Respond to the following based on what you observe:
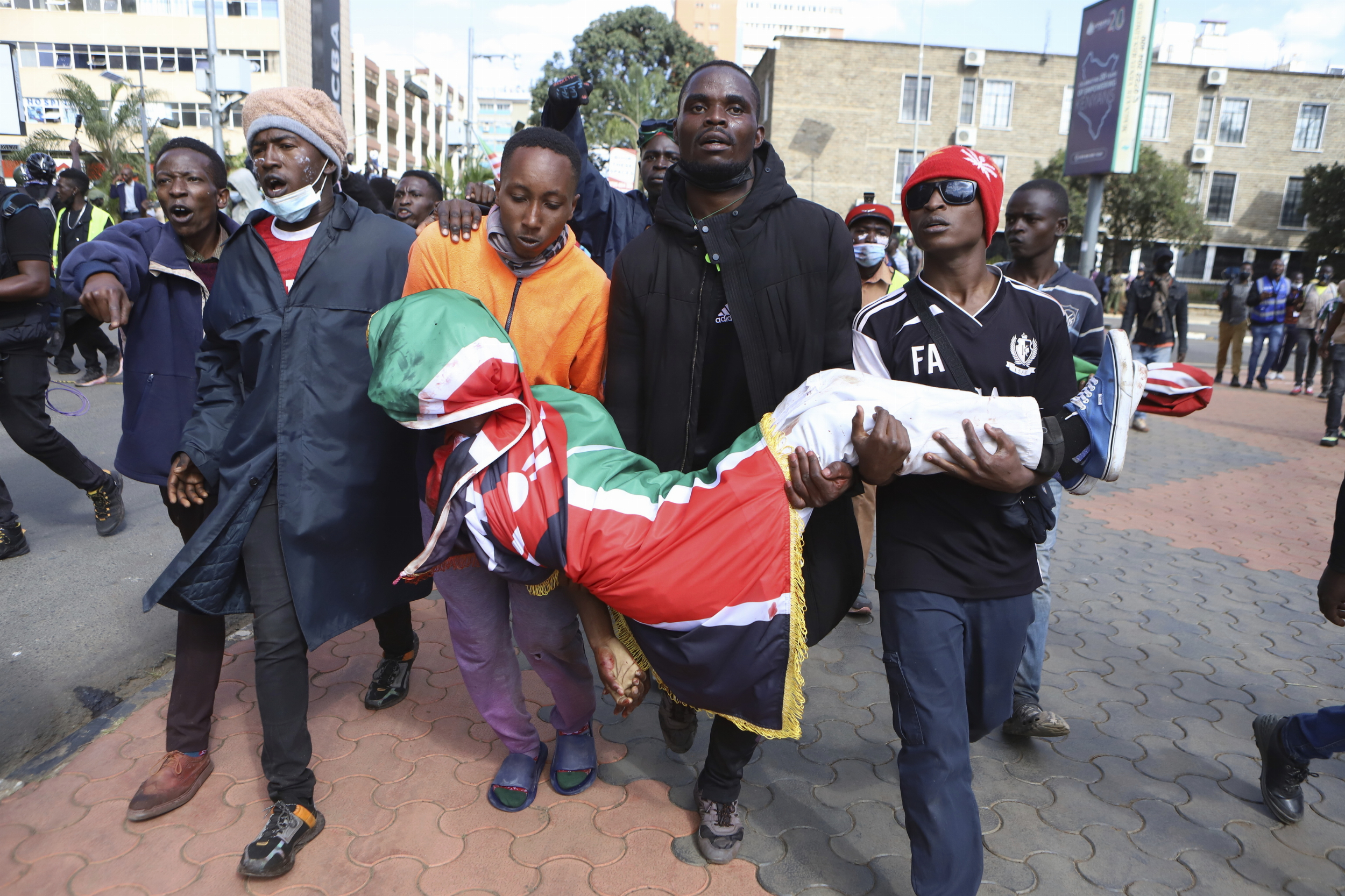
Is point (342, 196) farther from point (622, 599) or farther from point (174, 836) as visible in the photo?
point (174, 836)

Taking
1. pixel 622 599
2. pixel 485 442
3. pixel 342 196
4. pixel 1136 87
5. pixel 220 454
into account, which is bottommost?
pixel 622 599

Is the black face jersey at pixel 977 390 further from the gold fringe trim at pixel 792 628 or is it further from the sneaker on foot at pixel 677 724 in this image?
the sneaker on foot at pixel 677 724

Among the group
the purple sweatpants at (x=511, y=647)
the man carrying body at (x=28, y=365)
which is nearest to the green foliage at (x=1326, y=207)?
the purple sweatpants at (x=511, y=647)

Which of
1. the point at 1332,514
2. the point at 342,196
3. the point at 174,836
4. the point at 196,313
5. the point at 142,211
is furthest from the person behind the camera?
the point at 142,211

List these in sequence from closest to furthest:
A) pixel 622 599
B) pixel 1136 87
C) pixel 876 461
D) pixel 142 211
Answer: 1. pixel 876 461
2. pixel 622 599
3. pixel 1136 87
4. pixel 142 211

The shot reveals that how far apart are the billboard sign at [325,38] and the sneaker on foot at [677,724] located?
12.0 m

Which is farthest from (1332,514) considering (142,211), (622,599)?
(142,211)

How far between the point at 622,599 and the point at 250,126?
6.58 ft

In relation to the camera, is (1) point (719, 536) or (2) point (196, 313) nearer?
(1) point (719, 536)

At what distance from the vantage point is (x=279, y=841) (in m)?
2.60

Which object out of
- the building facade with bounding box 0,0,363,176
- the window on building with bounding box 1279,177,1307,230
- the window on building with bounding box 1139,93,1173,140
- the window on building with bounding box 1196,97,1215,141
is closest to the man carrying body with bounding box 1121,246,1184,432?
the window on building with bounding box 1139,93,1173,140

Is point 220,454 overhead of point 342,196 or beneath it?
beneath

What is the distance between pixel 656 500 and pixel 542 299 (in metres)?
0.88

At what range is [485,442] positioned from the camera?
2338mm
